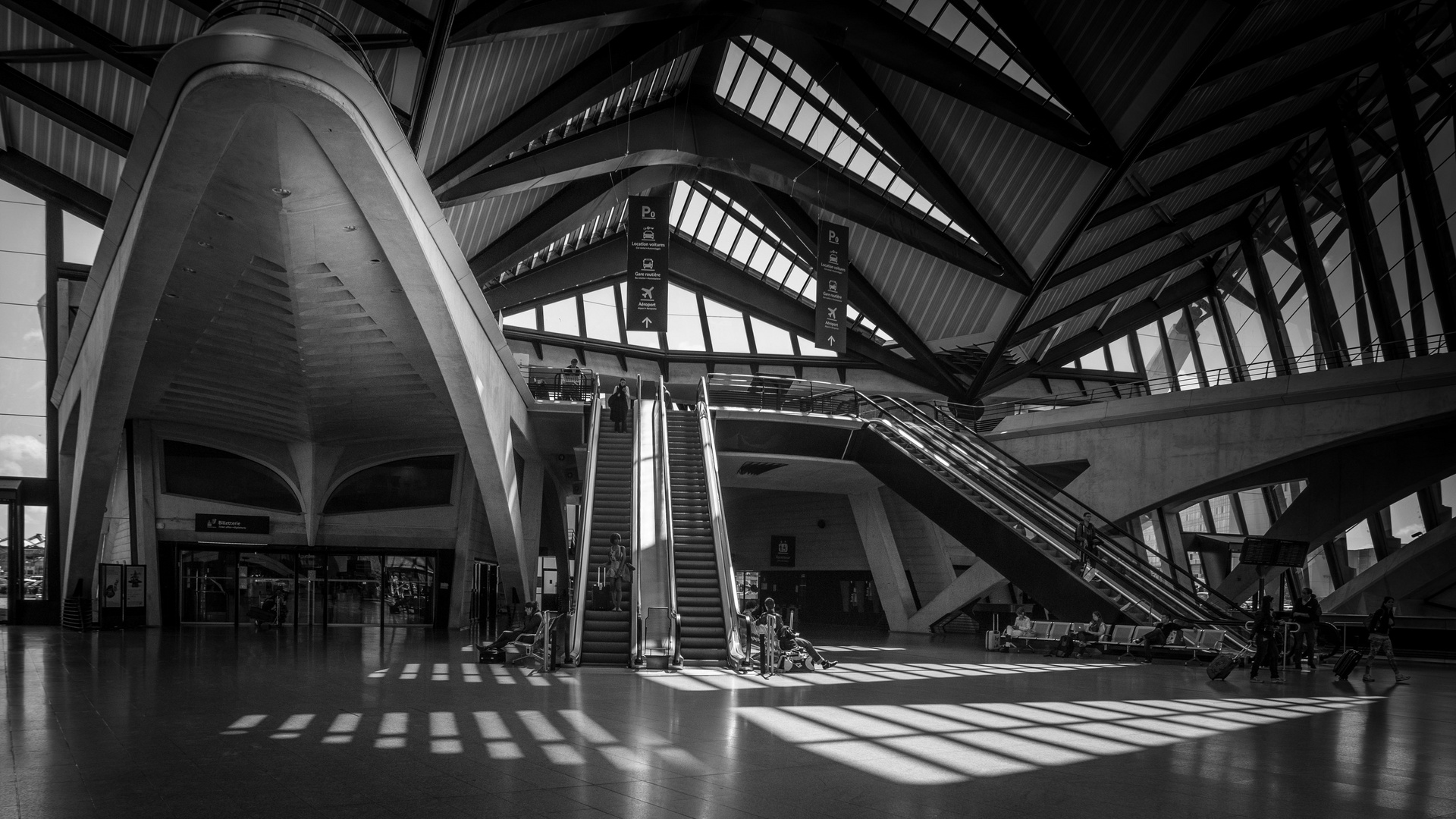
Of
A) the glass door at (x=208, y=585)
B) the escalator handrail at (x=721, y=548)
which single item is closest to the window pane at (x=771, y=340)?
the escalator handrail at (x=721, y=548)

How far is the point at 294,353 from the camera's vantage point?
853 inches

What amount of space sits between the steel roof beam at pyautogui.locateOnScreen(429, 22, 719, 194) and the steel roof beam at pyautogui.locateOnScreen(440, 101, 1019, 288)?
453 cm

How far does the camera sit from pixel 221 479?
26719 millimetres

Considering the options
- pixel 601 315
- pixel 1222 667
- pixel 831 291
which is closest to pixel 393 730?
pixel 1222 667

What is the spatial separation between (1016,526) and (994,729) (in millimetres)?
13104

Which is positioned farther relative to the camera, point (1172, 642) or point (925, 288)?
point (925, 288)

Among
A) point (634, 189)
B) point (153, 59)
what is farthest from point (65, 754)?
point (634, 189)

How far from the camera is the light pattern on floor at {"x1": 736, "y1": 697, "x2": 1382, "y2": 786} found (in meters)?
7.29

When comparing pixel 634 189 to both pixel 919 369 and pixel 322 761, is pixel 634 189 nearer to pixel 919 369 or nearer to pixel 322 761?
pixel 919 369

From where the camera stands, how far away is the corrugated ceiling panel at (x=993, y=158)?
26.8 metres

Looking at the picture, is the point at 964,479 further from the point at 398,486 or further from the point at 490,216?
the point at 490,216

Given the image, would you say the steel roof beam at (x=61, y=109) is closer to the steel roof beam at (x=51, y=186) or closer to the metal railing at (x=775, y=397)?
the steel roof beam at (x=51, y=186)

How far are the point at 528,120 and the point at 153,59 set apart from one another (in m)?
7.88

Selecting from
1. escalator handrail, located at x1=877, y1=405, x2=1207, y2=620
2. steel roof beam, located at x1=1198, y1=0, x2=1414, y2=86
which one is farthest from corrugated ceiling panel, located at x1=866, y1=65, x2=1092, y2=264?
escalator handrail, located at x1=877, y1=405, x2=1207, y2=620
